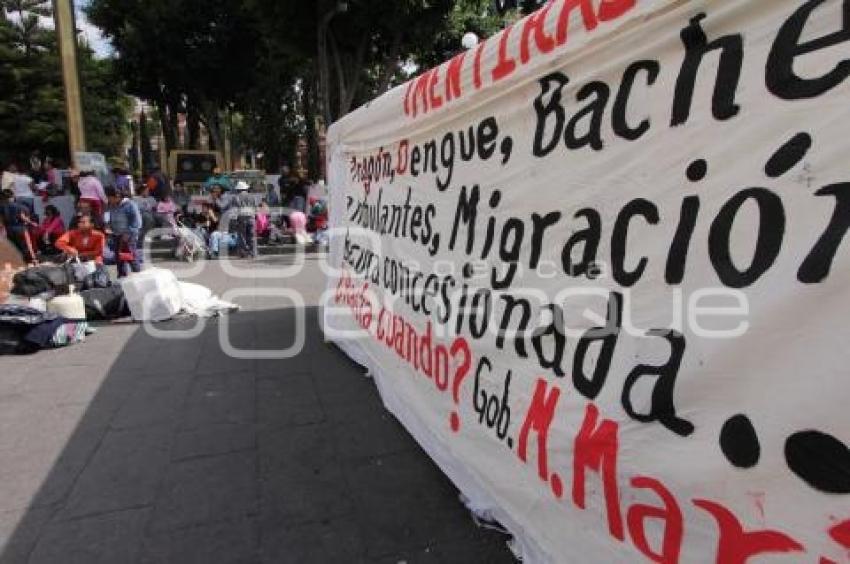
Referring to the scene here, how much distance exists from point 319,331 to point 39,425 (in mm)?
2911

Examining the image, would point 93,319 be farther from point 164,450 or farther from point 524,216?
point 524,216

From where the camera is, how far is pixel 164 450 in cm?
405

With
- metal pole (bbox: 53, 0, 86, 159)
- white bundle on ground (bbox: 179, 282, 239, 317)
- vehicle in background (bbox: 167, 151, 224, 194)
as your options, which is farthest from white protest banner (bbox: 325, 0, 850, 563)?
vehicle in background (bbox: 167, 151, 224, 194)

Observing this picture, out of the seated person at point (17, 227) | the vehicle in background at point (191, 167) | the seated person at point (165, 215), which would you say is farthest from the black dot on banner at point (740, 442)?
the vehicle in background at point (191, 167)

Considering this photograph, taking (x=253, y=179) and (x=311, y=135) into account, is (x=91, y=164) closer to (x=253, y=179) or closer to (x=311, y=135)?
(x=253, y=179)

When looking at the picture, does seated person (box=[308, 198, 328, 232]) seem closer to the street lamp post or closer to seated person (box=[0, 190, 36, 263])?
the street lamp post

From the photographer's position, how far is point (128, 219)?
31.9 ft

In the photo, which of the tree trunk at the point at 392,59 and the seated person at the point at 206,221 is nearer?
the seated person at the point at 206,221

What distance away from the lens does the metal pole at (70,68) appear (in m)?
16.6

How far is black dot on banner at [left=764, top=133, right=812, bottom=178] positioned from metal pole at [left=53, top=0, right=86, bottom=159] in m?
18.6

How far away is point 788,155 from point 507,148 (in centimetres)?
146

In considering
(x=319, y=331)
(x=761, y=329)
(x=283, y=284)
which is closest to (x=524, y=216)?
(x=761, y=329)

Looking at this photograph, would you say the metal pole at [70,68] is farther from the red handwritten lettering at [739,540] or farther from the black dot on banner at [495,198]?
the red handwritten lettering at [739,540]

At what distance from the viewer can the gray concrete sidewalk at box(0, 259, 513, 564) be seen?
2.98m
